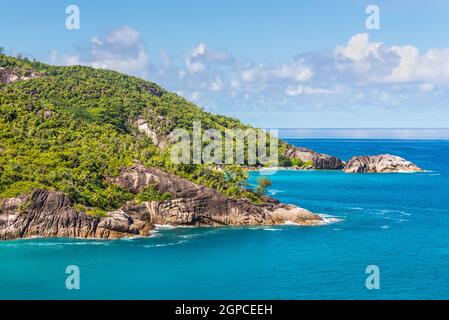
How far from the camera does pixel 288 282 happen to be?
75812mm

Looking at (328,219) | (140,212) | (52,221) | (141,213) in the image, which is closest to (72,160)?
(140,212)

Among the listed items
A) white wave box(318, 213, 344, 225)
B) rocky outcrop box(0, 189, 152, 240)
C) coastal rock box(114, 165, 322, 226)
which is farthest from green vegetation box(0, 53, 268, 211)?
white wave box(318, 213, 344, 225)

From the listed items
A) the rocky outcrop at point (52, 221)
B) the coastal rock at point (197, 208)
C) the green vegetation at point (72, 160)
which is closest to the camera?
the rocky outcrop at point (52, 221)

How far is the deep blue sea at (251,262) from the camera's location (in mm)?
72375

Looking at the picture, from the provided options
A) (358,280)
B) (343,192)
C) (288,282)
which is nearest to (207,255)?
(288,282)

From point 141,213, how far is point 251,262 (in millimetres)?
28741

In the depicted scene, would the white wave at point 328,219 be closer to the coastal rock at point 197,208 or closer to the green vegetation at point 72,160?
the coastal rock at point 197,208

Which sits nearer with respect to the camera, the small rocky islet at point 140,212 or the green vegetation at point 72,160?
the small rocky islet at point 140,212

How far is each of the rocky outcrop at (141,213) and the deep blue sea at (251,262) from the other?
302 centimetres

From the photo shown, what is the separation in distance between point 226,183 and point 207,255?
3174 cm

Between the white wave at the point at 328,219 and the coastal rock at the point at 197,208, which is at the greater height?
the coastal rock at the point at 197,208

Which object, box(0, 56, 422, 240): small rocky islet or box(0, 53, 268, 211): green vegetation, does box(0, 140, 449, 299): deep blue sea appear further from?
box(0, 53, 268, 211): green vegetation

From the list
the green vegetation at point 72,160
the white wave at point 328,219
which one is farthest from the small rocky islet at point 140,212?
the green vegetation at point 72,160
